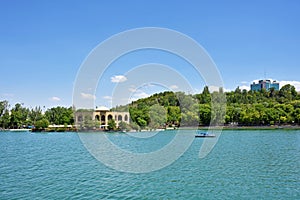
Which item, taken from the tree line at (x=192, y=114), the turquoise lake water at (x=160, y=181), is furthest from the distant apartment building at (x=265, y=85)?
the turquoise lake water at (x=160, y=181)

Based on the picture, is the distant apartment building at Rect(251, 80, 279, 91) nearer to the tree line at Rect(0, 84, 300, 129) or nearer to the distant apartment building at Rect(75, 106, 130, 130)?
the tree line at Rect(0, 84, 300, 129)

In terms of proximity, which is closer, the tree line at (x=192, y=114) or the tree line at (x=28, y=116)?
the tree line at (x=192, y=114)

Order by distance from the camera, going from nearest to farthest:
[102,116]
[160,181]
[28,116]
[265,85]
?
[160,181] → [102,116] → [28,116] → [265,85]

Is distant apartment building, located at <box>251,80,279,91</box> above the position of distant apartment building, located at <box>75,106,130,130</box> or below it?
above

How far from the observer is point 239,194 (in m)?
11.0

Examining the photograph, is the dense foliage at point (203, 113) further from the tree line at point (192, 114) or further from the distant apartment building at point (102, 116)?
the distant apartment building at point (102, 116)

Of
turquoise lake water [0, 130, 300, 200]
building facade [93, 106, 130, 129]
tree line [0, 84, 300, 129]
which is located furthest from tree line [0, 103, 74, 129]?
turquoise lake water [0, 130, 300, 200]

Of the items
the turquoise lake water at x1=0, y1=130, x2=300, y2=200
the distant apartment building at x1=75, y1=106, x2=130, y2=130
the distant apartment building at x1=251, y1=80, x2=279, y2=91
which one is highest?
the distant apartment building at x1=251, y1=80, x2=279, y2=91

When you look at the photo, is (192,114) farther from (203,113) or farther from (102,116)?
(102,116)

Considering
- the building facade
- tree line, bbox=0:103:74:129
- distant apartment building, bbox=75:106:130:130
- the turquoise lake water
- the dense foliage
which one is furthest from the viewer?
tree line, bbox=0:103:74:129

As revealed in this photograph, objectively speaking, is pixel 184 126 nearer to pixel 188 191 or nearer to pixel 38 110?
pixel 38 110

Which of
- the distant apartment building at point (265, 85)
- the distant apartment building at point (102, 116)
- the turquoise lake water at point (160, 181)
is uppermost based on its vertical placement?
the distant apartment building at point (265, 85)

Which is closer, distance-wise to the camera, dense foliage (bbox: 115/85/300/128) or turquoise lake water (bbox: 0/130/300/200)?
turquoise lake water (bbox: 0/130/300/200)

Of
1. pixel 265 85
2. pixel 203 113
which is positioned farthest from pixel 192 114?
pixel 265 85
